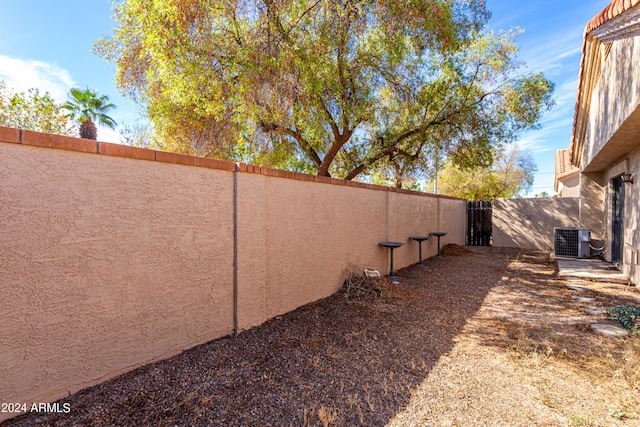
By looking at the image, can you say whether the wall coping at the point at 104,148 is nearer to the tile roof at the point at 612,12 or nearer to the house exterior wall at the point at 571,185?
the tile roof at the point at 612,12

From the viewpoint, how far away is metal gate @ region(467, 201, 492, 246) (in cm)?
1435

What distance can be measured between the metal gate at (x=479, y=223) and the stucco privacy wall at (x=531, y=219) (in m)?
0.30

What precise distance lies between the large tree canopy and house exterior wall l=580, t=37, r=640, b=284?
230 cm

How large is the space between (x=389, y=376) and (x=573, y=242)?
950 cm

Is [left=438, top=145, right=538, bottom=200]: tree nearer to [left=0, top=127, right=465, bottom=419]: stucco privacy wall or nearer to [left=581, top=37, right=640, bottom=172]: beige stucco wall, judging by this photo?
[left=581, top=37, right=640, bottom=172]: beige stucco wall

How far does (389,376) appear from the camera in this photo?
2891 millimetres

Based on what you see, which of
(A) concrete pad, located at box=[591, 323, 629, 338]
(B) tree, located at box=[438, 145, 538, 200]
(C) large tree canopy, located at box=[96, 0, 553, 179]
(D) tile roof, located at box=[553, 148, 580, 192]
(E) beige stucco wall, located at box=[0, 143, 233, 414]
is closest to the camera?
(E) beige stucco wall, located at box=[0, 143, 233, 414]

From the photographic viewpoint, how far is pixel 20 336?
212 centimetres

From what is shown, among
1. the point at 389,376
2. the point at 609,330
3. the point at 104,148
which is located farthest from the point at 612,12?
the point at 104,148

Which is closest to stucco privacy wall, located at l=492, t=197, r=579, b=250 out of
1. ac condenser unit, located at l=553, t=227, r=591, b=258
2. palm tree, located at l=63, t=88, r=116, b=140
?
ac condenser unit, located at l=553, t=227, r=591, b=258

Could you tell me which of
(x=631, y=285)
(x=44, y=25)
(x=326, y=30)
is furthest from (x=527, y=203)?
(x=44, y=25)

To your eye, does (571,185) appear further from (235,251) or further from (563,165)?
(235,251)

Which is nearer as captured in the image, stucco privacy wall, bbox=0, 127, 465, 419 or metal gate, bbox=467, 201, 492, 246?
stucco privacy wall, bbox=0, 127, 465, 419

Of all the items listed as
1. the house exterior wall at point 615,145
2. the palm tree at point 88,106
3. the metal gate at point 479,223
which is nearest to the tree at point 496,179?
the metal gate at point 479,223
